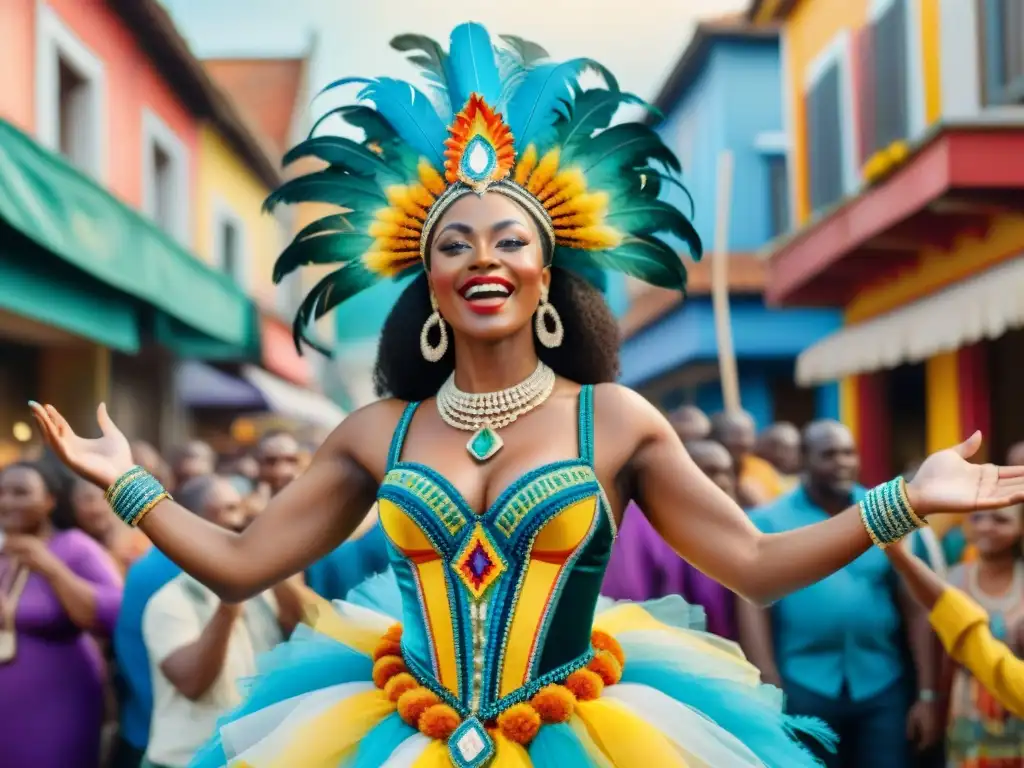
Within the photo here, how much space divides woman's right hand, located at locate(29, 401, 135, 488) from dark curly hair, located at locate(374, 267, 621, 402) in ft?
2.20

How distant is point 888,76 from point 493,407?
9650 millimetres

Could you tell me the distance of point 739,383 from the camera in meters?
18.1

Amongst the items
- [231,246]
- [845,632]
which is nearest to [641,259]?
[845,632]

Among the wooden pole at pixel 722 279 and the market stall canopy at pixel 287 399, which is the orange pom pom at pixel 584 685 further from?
the market stall canopy at pixel 287 399

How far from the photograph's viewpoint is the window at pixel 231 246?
17366mm

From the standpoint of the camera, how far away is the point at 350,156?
9.88ft

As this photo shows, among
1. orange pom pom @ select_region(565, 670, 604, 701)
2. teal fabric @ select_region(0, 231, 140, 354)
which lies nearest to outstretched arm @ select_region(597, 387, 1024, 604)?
orange pom pom @ select_region(565, 670, 604, 701)

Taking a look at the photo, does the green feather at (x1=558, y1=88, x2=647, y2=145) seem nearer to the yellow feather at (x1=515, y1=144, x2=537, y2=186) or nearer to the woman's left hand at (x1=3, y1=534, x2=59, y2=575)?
the yellow feather at (x1=515, y1=144, x2=537, y2=186)

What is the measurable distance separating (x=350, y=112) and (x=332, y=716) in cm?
141

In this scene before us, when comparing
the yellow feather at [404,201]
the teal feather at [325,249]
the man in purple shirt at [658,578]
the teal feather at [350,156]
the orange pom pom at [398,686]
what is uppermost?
the teal feather at [350,156]

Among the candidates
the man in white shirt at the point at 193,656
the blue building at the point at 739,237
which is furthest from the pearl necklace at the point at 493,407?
the blue building at the point at 739,237

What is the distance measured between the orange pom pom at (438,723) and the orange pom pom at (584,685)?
9.8 inches

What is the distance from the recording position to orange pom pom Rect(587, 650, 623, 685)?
2.72 meters

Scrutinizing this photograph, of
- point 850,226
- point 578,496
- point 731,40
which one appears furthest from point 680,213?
point 731,40
